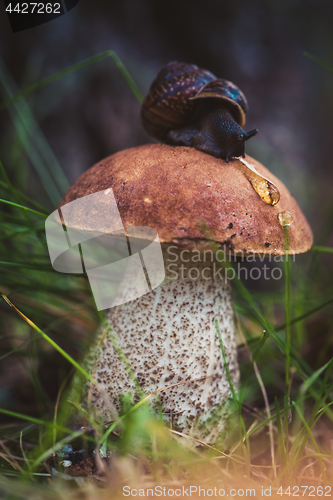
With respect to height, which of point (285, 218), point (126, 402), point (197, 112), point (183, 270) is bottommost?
point (126, 402)

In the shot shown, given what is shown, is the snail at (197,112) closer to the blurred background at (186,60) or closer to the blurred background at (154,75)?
the blurred background at (154,75)

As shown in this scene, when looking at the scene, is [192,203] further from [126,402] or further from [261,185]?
[126,402]

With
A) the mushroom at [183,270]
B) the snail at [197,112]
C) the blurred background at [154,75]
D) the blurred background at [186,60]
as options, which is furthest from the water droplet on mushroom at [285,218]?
the blurred background at [186,60]

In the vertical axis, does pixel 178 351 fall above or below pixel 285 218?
below

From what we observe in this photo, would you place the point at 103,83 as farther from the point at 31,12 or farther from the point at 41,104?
the point at 31,12

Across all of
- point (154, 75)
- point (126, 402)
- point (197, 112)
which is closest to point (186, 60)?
point (154, 75)

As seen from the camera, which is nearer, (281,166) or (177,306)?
(177,306)

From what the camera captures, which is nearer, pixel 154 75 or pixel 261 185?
pixel 261 185

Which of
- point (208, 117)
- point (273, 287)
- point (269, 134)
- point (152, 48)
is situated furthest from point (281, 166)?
point (208, 117)
